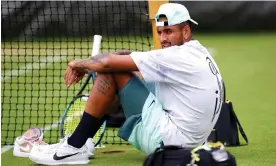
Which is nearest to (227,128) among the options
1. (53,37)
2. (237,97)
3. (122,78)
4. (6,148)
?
(122,78)

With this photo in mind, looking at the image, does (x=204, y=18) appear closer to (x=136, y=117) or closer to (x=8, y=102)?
(x=8, y=102)

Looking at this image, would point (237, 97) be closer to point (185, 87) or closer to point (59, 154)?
point (59, 154)

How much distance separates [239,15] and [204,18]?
1.99 feet

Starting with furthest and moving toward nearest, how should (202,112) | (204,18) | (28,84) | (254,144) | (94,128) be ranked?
(204,18)
(28,84)
(254,144)
(94,128)
(202,112)

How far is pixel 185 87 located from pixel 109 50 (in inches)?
223

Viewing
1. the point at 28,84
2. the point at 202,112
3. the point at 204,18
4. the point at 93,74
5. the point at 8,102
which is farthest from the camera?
the point at 204,18

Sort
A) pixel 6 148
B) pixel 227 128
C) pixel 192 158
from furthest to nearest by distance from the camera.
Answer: pixel 6 148
pixel 227 128
pixel 192 158

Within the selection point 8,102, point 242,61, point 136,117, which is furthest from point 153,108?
point 242,61

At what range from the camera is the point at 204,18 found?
13742mm

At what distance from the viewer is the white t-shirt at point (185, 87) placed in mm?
4734

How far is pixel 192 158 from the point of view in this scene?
4059 mm

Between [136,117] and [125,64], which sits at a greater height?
[125,64]

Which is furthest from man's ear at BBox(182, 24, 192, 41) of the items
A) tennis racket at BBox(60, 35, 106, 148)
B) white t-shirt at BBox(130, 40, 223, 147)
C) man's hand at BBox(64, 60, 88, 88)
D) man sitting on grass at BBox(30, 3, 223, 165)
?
tennis racket at BBox(60, 35, 106, 148)

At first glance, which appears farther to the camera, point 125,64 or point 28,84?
point 28,84
